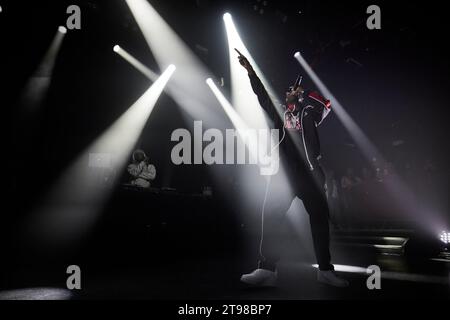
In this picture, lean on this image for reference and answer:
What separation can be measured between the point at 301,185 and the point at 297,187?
34 millimetres

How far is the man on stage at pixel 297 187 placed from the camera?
82.0 inches

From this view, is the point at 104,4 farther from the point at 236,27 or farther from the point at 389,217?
the point at 389,217

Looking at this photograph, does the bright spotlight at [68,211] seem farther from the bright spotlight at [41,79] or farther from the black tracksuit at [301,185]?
the black tracksuit at [301,185]

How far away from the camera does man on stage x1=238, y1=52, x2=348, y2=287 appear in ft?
6.83

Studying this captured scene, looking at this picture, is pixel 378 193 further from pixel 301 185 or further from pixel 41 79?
pixel 41 79

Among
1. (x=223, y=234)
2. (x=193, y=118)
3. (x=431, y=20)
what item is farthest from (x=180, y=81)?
(x=431, y=20)

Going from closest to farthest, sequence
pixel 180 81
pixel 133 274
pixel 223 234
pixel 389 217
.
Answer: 1. pixel 133 274
2. pixel 223 234
3. pixel 389 217
4. pixel 180 81

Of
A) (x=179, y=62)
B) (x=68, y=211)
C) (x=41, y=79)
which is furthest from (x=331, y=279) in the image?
(x=179, y=62)

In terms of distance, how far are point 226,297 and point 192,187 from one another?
18.5ft

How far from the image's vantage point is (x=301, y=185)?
6.99 feet

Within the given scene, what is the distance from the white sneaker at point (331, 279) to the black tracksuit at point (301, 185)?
42mm

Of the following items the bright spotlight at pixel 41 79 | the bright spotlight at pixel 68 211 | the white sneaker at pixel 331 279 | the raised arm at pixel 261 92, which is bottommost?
the white sneaker at pixel 331 279

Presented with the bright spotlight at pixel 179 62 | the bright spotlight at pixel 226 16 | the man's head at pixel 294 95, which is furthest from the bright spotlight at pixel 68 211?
the bright spotlight at pixel 226 16
